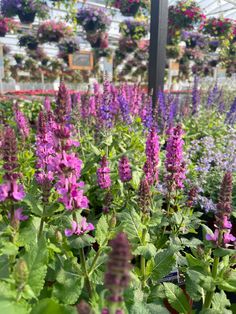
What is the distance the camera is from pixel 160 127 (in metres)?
3.94

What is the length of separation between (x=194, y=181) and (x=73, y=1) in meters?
4.40

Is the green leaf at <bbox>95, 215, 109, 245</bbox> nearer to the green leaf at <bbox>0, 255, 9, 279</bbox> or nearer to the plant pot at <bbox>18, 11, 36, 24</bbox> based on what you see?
the green leaf at <bbox>0, 255, 9, 279</bbox>

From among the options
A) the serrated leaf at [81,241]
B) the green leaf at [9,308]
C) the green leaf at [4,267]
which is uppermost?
the green leaf at [9,308]

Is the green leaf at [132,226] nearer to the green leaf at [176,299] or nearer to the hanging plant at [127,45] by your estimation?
the green leaf at [176,299]

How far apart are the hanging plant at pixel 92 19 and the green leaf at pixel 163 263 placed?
5.29 m

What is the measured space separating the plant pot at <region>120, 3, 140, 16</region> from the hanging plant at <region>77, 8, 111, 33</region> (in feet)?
1.37

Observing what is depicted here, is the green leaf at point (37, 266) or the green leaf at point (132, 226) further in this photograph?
the green leaf at point (132, 226)

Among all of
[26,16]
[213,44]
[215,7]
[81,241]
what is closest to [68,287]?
[81,241]

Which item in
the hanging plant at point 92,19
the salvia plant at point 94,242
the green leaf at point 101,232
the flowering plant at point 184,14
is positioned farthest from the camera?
the flowering plant at point 184,14

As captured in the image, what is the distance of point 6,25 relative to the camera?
6367 mm

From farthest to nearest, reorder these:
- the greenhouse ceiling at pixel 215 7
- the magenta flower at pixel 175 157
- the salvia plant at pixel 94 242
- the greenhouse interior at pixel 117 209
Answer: the greenhouse ceiling at pixel 215 7 < the magenta flower at pixel 175 157 < the greenhouse interior at pixel 117 209 < the salvia plant at pixel 94 242

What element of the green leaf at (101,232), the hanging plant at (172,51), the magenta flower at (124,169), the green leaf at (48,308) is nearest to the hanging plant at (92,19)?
the hanging plant at (172,51)

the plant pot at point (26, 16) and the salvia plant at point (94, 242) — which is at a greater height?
the plant pot at point (26, 16)

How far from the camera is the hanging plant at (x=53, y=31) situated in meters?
6.56
